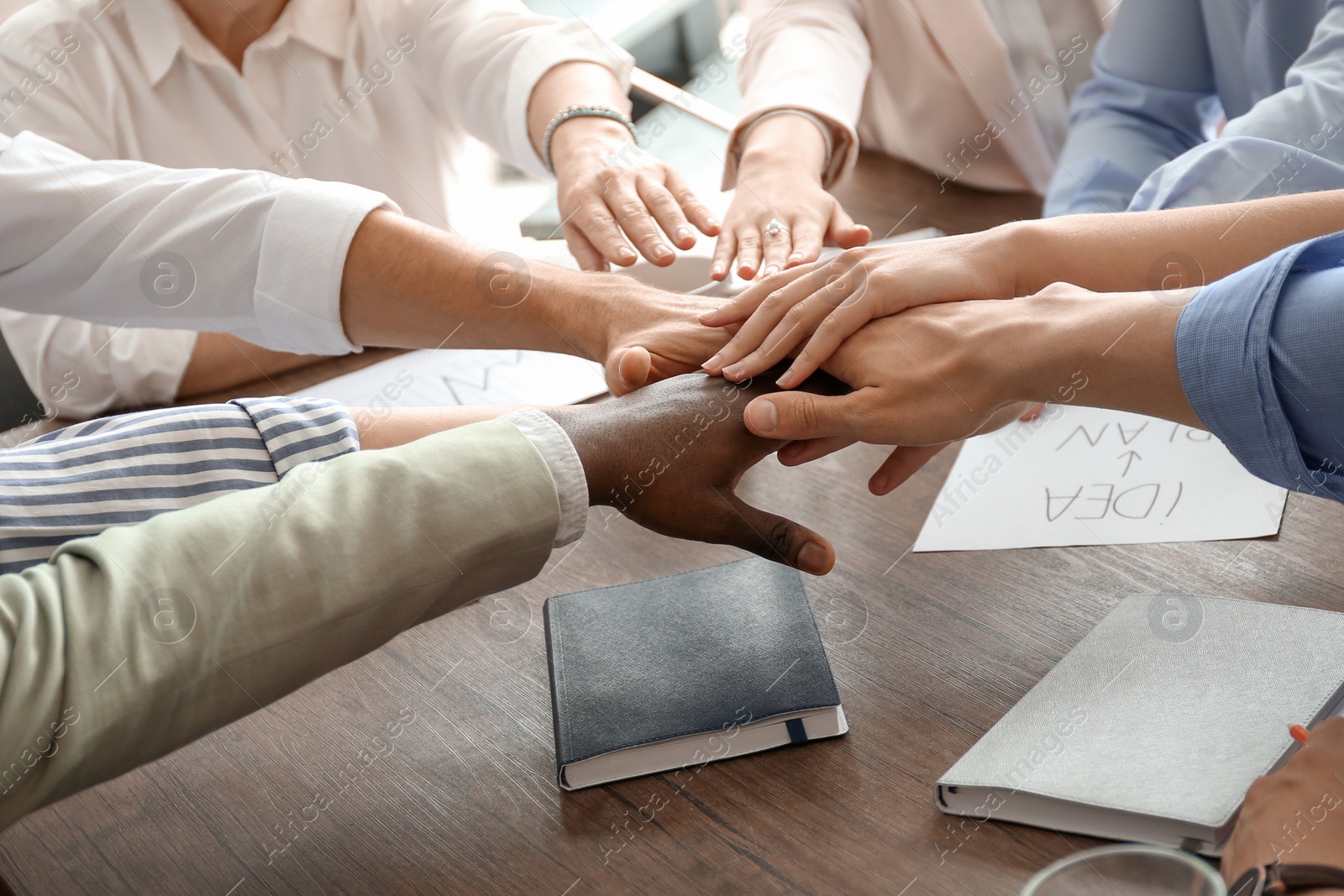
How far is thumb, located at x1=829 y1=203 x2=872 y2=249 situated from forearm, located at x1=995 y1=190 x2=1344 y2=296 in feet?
0.91

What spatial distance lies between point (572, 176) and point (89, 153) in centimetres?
81

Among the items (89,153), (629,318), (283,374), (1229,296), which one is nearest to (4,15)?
(89,153)

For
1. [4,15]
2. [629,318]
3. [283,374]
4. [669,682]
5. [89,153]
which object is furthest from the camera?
[4,15]

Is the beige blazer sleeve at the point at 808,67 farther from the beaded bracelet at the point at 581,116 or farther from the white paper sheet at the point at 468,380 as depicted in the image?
the white paper sheet at the point at 468,380

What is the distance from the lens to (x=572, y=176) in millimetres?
1365

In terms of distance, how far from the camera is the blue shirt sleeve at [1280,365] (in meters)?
0.63

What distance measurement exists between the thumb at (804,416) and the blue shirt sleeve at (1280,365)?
0.89ft

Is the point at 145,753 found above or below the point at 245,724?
above

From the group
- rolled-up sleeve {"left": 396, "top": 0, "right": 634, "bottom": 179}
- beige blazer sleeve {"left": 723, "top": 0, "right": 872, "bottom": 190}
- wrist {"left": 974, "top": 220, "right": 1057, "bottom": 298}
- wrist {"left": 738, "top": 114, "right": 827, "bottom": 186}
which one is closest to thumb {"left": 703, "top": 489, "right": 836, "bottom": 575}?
wrist {"left": 974, "top": 220, "right": 1057, "bottom": 298}

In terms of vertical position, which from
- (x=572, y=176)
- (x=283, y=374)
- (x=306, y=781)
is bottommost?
(x=283, y=374)

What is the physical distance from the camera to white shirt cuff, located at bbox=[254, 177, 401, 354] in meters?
1.10

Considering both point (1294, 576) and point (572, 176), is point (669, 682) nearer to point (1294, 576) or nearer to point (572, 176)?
point (1294, 576)

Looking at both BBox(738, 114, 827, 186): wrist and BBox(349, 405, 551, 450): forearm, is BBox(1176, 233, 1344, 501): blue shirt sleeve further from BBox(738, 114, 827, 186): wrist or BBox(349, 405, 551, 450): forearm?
BBox(738, 114, 827, 186): wrist

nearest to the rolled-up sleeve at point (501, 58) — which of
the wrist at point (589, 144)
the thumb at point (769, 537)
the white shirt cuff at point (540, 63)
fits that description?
the white shirt cuff at point (540, 63)
